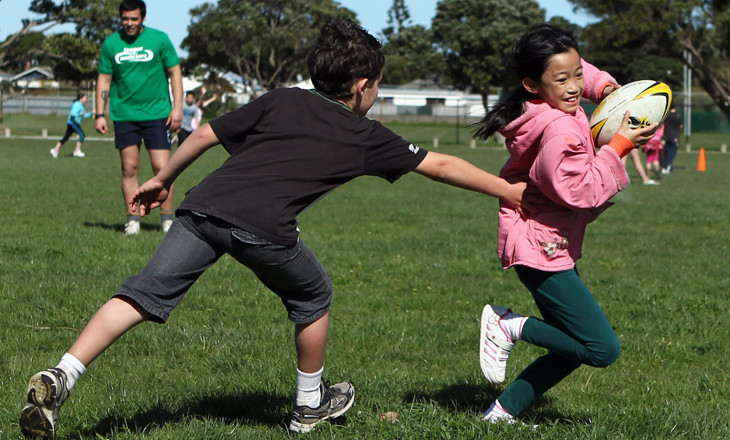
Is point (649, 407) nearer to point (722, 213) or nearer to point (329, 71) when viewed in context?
point (329, 71)

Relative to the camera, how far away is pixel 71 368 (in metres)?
3.08

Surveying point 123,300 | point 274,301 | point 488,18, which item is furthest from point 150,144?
point 488,18

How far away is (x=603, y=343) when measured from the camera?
11.4ft

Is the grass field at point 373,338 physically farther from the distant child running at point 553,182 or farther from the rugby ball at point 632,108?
the rugby ball at point 632,108

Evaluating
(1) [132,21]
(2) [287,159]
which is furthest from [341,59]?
(1) [132,21]

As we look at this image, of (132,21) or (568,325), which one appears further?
(132,21)

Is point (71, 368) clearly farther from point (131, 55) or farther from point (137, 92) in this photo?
point (131, 55)

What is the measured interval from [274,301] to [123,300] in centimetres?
292

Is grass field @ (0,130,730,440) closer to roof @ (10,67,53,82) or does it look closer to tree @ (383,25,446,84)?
tree @ (383,25,446,84)

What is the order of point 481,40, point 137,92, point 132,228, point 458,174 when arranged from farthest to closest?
1. point 481,40
2. point 132,228
3. point 137,92
4. point 458,174

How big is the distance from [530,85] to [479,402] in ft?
5.02

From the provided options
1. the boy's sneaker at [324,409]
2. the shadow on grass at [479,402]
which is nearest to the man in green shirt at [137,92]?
the shadow on grass at [479,402]

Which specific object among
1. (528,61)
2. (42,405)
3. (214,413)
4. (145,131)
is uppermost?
(528,61)

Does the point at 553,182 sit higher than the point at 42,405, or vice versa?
the point at 553,182
